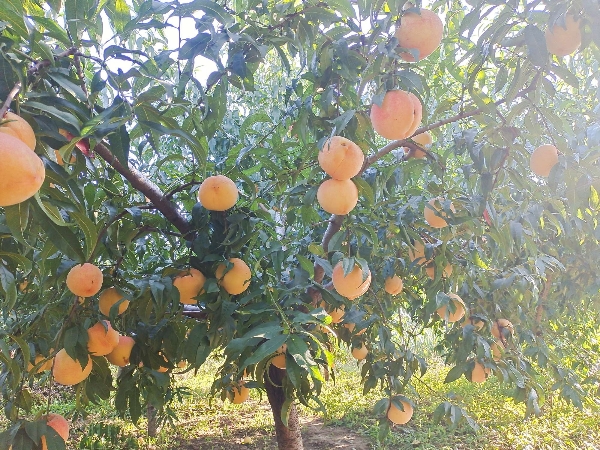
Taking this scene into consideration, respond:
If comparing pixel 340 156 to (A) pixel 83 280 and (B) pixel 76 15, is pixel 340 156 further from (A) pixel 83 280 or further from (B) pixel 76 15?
(A) pixel 83 280

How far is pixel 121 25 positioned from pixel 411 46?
3.11ft

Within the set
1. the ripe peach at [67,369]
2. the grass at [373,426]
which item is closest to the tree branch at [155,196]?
the ripe peach at [67,369]

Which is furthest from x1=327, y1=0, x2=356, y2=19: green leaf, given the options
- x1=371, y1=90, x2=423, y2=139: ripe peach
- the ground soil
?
the ground soil

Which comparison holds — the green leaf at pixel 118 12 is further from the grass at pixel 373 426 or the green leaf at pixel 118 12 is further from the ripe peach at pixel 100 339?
the grass at pixel 373 426

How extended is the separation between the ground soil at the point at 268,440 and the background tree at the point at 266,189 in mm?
1618

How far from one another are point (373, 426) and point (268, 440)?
1048 mm

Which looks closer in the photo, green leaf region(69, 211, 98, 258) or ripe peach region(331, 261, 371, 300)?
green leaf region(69, 211, 98, 258)

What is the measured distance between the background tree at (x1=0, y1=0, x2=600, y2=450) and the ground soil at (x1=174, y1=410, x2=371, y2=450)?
5.31 ft

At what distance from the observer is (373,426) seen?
4398mm

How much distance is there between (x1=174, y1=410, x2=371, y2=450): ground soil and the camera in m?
4.04

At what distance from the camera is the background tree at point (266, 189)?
104 centimetres

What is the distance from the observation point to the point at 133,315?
2025 mm

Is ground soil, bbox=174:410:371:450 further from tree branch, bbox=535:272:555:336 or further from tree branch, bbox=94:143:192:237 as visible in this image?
tree branch, bbox=94:143:192:237

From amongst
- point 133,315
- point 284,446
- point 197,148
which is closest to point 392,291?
point 284,446
